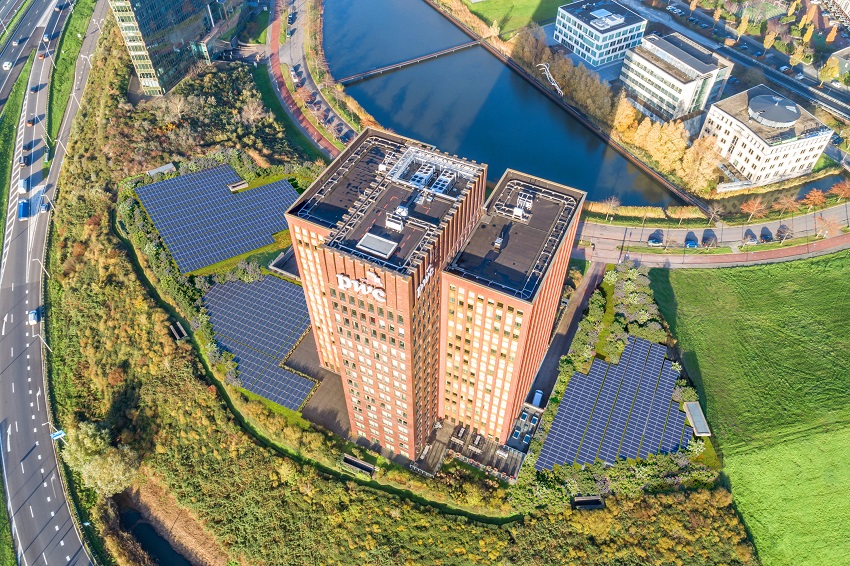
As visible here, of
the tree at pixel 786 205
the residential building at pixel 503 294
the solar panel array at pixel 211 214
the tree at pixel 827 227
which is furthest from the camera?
the tree at pixel 786 205

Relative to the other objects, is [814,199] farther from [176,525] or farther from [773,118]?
[176,525]

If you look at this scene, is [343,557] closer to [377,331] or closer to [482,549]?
[482,549]

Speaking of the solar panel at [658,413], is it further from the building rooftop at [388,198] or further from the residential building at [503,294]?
the building rooftop at [388,198]

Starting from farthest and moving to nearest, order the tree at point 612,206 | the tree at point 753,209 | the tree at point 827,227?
the tree at point 612,206 < the tree at point 753,209 < the tree at point 827,227

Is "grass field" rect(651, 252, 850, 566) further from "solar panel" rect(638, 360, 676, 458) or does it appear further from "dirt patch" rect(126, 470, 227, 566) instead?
"dirt patch" rect(126, 470, 227, 566)

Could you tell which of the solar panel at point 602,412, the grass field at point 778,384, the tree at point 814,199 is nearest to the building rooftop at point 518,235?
the solar panel at point 602,412

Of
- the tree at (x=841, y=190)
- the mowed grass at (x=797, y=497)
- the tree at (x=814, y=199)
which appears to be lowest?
the mowed grass at (x=797, y=497)

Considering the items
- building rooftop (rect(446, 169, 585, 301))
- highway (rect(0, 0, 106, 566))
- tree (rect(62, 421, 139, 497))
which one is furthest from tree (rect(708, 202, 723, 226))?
highway (rect(0, 0, 106, 566))
